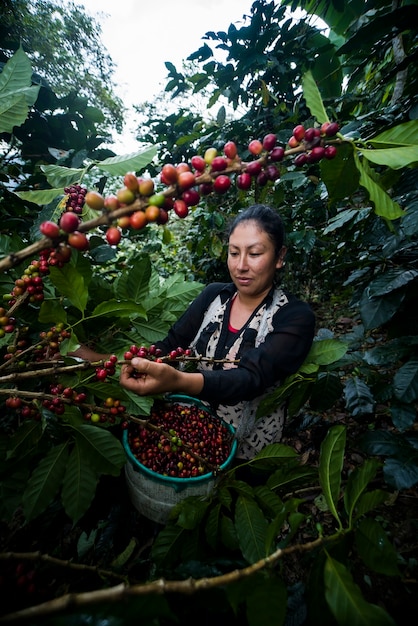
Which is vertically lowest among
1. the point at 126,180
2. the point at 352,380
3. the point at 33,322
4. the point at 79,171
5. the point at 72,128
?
the point at 352,380

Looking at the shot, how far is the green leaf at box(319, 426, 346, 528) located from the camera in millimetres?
800

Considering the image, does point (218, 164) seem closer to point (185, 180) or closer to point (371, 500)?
point (185, 180)

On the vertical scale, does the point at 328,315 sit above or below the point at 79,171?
below

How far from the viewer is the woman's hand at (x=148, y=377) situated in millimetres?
901

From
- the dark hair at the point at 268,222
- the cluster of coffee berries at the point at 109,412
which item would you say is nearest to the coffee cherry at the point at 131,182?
the cluster of coffee berries at the point at 109,412

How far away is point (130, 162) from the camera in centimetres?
77

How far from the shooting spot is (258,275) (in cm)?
167

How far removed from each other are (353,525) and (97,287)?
1135 mm

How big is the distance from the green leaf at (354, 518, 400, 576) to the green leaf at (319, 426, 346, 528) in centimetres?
9

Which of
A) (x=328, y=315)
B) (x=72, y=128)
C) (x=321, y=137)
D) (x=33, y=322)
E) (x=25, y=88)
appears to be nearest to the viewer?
(x=321, y=137)

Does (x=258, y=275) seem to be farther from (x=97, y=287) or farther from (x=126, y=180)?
(x=126, y=180)


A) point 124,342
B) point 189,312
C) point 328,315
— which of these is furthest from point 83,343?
point 328,315

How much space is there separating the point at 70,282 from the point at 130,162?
15.5 inches

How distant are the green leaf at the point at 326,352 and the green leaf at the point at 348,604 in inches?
32.3
